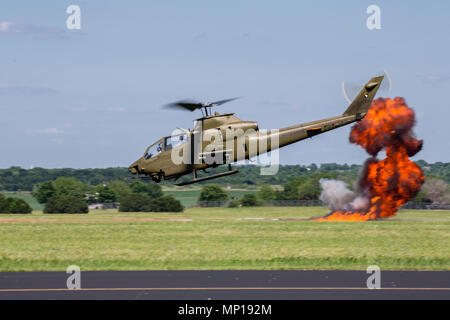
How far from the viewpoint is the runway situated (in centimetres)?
1950

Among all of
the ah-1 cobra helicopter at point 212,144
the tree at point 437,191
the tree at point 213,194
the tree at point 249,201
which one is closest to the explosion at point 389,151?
the ah-1 cobra helicopter at point 212,144

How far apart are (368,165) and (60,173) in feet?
377

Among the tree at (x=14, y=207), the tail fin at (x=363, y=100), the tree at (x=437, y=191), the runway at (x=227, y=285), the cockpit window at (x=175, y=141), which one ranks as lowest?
the runway at (x=227, y=285)

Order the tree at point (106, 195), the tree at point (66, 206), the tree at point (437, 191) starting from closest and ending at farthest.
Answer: the tree at point (66, 206)
the tree at point (437, 191)
the tree at point (106, 195)

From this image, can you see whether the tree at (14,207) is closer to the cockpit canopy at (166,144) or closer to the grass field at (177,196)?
the grass field at (177,196)

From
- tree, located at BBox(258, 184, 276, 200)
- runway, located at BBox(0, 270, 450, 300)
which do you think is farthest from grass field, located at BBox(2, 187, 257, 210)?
runway, located at BBox(0, 270, 450, 300)

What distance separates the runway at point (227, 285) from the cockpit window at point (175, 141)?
330 inches

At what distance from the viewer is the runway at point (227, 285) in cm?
1950

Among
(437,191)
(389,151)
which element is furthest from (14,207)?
(437,191)

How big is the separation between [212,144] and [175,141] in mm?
2073

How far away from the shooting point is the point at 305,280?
22.8 metres

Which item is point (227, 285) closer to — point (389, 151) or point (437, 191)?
point (389, 151)

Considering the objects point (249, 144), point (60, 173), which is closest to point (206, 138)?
point (249, 144)
